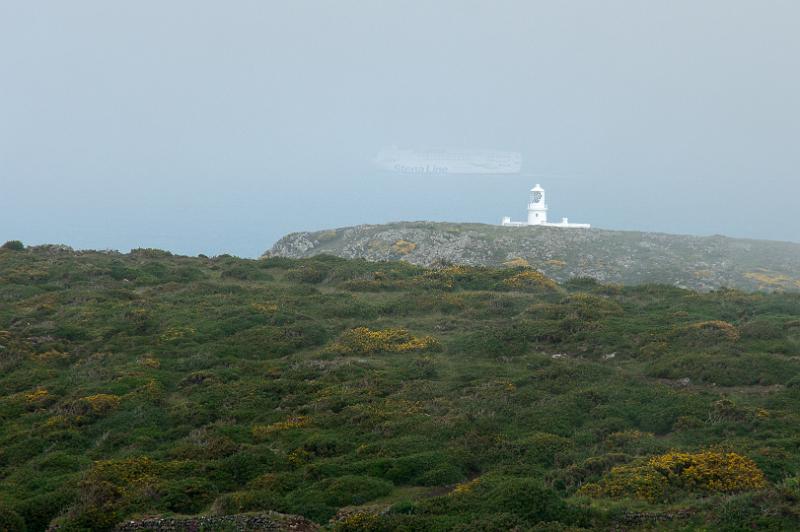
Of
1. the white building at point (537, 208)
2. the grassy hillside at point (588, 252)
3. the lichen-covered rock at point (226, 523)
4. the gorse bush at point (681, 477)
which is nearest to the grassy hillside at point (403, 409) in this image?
the gorse bush at point (681, 477)

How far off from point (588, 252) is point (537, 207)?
20404 mm

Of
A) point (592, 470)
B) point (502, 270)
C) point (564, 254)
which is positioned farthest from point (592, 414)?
point (564, 254)

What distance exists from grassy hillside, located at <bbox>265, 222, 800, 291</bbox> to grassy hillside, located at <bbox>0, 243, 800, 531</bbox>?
24.0 metres

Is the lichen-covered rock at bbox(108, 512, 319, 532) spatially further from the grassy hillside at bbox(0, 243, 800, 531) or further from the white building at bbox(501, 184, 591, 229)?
the white building at bbox(501, 184, 591, 229)

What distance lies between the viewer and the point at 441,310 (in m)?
30.1

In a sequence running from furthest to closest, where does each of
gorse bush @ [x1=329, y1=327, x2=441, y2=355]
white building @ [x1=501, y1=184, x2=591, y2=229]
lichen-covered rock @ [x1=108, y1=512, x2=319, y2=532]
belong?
white building @ [x1=501, y1=184, x2=591, y2=229], gorse bush @ [x1=329, y1=327, x2=441, y2=355], lichen-covered rock @ [x1=108, y1=512, x2=319, y2=532]

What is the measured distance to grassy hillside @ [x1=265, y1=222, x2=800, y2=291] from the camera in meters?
55.4

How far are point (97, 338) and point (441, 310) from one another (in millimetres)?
13344

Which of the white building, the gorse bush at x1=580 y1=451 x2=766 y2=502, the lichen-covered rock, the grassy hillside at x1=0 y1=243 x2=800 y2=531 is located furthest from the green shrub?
the white building

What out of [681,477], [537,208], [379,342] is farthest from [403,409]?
[537,208]

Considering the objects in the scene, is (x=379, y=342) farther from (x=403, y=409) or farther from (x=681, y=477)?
(x=681, y=477)

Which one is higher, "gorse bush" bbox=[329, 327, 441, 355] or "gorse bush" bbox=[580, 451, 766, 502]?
"gorse bush" bbox=[329, 327, 441, 355]

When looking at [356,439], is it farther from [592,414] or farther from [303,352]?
[303,352]

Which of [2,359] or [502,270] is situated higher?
[502,270]
